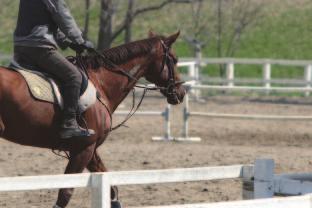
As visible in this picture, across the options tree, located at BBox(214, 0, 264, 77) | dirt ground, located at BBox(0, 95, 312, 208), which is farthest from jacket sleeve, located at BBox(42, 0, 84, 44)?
tree, located at BBox(214, 0, 264, 77)

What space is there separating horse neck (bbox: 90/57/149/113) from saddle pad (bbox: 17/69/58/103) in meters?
0.63

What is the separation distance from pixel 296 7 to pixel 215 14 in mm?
11337

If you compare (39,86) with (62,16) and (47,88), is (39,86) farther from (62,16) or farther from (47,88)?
(62,16)

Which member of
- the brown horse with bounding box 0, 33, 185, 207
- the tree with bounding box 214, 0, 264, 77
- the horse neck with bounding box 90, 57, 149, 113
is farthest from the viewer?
the tree with bounding box 214, 0, 264, 77

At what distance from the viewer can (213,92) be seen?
982 inches

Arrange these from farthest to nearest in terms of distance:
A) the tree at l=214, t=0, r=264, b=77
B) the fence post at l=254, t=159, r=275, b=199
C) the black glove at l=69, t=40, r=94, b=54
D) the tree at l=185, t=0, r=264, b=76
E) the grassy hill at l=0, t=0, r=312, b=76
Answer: the grassy hill at l=0, t=0, r=312, b=76
the tree at l=214, t=0, r=264, b=77
the tree at l=185, t=0, r=264, b=76
the black glove at l=69, t=40, r=94, b=54
the fence post at l=254, t=159, r=275, b=199

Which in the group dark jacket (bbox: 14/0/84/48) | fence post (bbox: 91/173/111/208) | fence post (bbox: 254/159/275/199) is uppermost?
dark jacket (bbox: 14/0/84/48)

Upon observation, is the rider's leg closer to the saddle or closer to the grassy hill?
the saddle

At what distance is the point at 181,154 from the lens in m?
13.4

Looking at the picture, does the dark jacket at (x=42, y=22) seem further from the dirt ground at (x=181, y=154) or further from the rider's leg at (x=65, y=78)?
the dirt ground at (x=181, y=154)

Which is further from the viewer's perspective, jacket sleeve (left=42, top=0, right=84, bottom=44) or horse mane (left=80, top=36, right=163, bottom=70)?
horse mane (left=80, top=36, right=163, bottom=70)

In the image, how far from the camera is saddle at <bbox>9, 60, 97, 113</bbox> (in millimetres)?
8025

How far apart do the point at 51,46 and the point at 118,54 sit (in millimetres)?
900

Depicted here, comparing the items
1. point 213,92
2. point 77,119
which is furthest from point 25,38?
point 213,92
